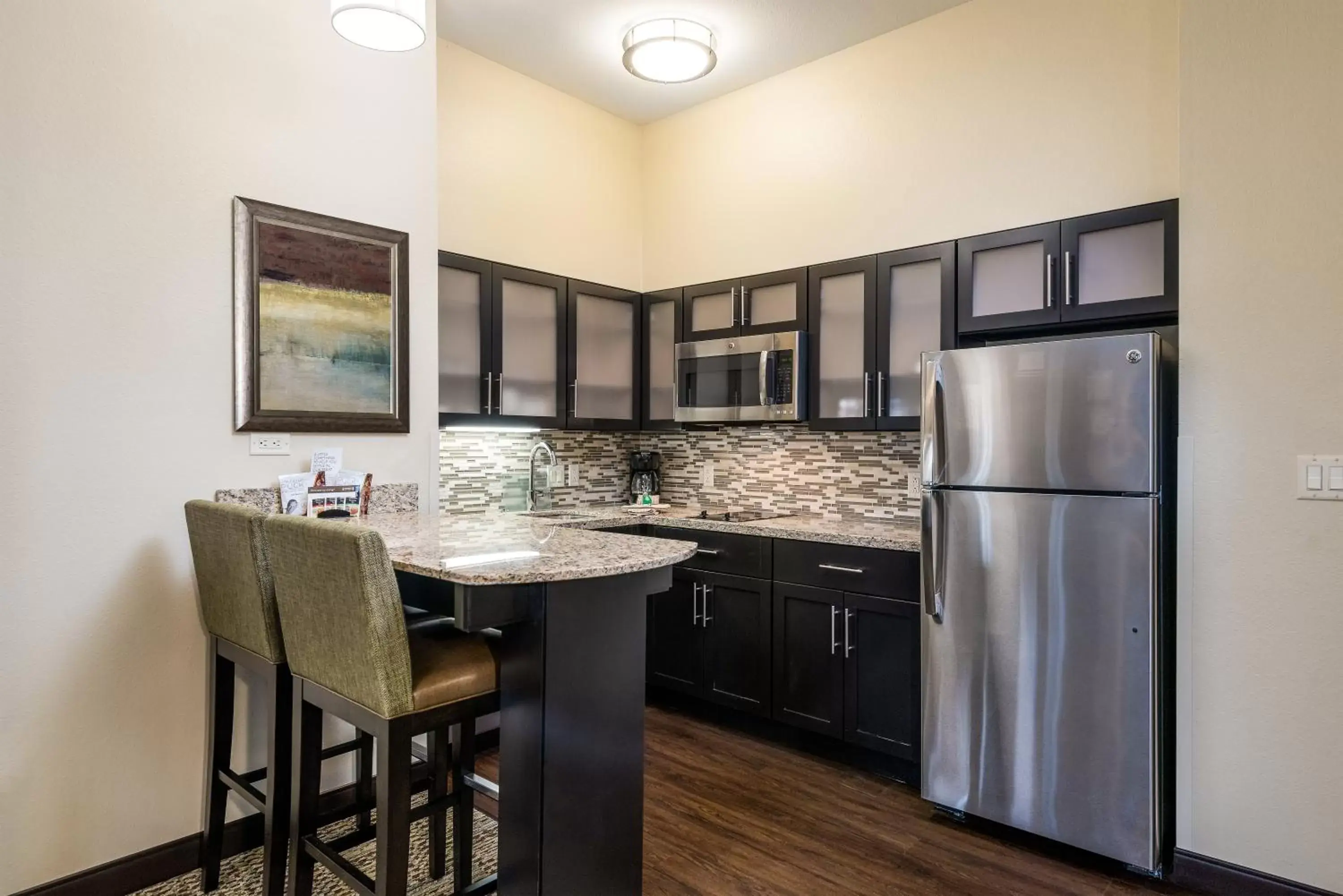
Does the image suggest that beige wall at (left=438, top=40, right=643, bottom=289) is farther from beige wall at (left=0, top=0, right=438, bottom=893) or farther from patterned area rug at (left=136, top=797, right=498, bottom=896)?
patterned area rug at (left=136, top=797, right=498, bottom=896)

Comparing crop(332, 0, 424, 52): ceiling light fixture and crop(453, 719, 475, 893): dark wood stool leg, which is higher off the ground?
crop(332, 0, 424, 52): ceiling light fixture

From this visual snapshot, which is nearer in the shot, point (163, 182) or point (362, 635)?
point (362, 635)

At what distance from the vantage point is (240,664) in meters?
2.04

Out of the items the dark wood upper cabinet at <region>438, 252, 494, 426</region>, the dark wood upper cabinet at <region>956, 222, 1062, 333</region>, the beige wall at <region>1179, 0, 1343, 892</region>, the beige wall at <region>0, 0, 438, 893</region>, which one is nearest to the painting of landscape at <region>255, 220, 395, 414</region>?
A: the beige wall at <region>0, 0, 438, 893</region>

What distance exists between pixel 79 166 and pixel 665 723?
288cm

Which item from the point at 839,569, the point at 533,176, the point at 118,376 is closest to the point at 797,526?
the point at 839,569

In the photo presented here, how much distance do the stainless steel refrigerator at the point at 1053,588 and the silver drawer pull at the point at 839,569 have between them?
357 millimetres

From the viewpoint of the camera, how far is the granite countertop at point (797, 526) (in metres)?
2.85

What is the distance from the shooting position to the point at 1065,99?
2842mm

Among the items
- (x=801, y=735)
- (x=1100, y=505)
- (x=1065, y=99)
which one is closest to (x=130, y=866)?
(x=801, y=735)

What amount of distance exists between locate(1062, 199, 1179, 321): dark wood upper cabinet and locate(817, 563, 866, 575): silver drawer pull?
1164 millimetres

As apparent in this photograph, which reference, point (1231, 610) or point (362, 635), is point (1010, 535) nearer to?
point (1231, 610)

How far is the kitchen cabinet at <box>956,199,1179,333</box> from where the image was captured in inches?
98.9

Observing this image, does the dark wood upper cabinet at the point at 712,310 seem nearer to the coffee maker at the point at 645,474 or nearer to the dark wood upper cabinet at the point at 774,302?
the dark wood upper cabinet at the point at 774,302
